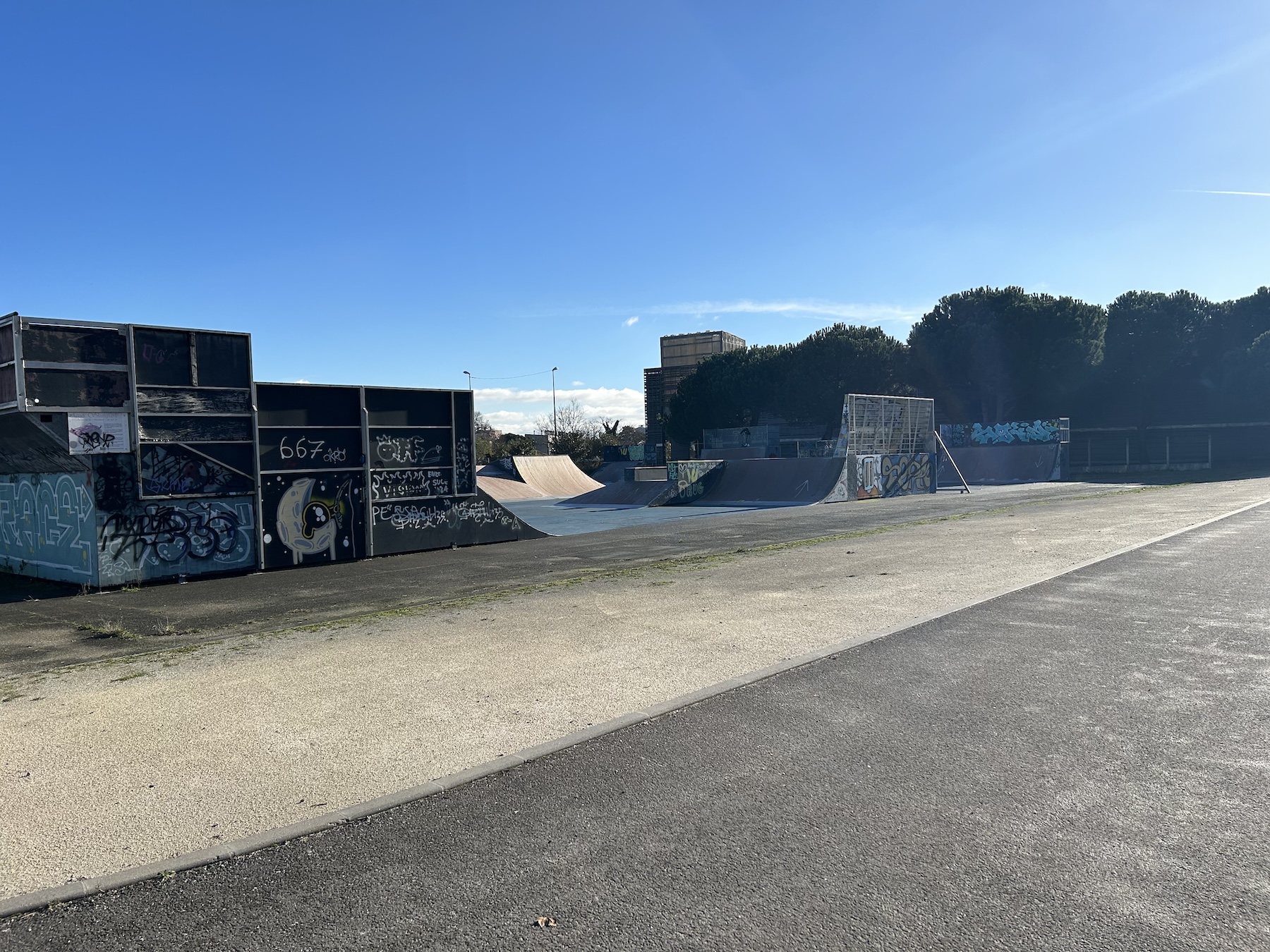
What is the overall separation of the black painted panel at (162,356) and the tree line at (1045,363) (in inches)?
2006

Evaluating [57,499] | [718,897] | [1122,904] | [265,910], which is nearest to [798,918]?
[718,897]

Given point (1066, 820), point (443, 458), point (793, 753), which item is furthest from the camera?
point (443, 458)

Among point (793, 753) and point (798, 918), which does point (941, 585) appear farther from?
point (798, 918)

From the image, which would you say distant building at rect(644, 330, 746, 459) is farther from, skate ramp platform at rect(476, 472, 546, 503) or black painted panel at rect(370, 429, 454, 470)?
black painted panel at rect(370, 429, 454, 470)

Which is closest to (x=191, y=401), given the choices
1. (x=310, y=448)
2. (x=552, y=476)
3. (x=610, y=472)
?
(x=310, y=448)

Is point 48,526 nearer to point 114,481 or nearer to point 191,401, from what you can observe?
point 114,481

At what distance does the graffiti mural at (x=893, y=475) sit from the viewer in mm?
31141

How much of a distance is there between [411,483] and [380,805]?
12.1 m

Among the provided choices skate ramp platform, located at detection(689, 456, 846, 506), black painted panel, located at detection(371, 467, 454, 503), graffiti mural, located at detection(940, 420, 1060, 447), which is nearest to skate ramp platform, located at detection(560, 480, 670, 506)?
skate ramp platform, located at detection(689, 456, 846, 506)

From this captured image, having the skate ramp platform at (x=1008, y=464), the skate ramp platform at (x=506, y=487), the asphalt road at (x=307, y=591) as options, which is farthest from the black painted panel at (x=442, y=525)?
the skate ramp platform at (x=1008, y=464)

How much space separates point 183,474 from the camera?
12.6 metres

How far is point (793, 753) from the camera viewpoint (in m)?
4.50

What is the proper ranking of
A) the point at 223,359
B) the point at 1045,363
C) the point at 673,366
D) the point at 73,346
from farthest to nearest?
the point at 673,366, the point at 1045,363, the point at 223,359, the point at 73,346

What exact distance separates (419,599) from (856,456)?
23553mm
